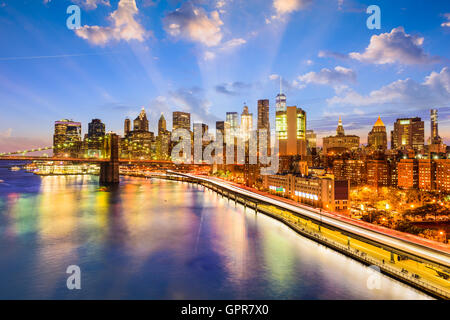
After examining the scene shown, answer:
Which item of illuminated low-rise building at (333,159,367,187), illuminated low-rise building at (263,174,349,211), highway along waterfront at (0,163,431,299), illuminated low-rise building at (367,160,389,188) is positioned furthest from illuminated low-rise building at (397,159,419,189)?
highway along waterfront at (0,163,431,299)

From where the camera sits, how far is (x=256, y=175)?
65125mm

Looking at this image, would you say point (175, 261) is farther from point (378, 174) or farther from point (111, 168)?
point (111, 168)

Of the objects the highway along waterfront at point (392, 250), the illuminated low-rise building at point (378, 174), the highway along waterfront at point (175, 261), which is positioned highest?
the illuminated low-rise building at point (378, 174)

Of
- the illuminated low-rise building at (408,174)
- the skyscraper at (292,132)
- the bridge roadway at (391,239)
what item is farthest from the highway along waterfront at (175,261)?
the skyscraper at (292,132)

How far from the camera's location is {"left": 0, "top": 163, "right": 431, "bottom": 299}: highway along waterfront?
12.4m

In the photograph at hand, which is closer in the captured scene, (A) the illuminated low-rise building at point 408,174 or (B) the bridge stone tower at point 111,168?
(A) the illuminated low-rise building at point 408,174

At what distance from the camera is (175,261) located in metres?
16.1

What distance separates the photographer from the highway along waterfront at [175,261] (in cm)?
1244

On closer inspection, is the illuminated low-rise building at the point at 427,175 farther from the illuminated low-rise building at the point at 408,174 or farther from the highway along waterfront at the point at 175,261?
the highway along waterfront at the point at 175,261

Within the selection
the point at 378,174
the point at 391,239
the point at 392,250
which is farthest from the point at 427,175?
the point at 392,250

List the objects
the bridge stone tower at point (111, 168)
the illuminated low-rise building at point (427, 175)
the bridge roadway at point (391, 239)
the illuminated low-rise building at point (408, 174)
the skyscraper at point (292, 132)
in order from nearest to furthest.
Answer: the bridge roadway at point (391, 239) → the illuminated low-rise building at point (427, 175) → the illuminated low-rise building at point (408, 174) → the bridge stone tower at point (111, 168) → the skyscraper at point (292, 132)

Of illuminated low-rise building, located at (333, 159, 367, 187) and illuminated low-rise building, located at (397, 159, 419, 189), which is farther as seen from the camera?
illuminated low-rise building, located at (333, 159, 367, 187)

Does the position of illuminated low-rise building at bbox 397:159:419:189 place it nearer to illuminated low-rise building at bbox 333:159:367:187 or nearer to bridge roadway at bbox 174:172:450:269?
illuminated low-rise building at bbox 333:159:367:187
